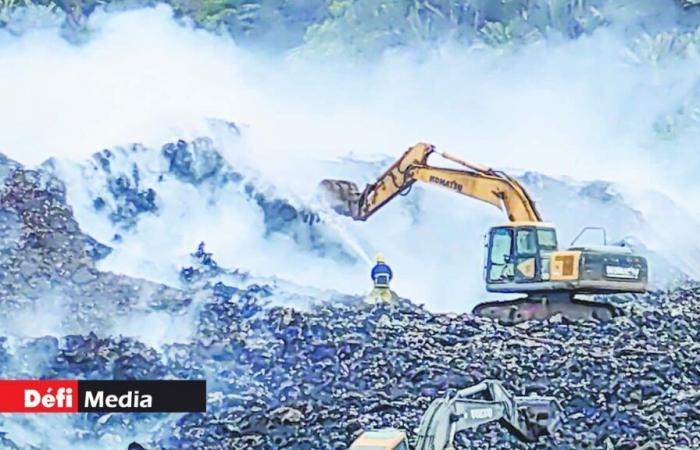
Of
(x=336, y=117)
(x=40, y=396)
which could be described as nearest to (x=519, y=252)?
(x=336, y=117)

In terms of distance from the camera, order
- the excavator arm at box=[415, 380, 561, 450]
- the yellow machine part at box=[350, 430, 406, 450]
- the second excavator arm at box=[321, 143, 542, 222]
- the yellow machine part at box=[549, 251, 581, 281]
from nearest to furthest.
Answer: the yellow machine part at box=[350, 430, 406, 450]
the excavator arm at box=[415, 380, 561, 450]
the yellow machine part at box=[549, 251, 581, 281]
the second excavator arm at box=[321, 143, 542, 222]

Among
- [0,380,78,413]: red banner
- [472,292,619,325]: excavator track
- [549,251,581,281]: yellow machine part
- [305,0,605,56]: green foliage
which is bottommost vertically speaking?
[0,380,78,413]: red banner

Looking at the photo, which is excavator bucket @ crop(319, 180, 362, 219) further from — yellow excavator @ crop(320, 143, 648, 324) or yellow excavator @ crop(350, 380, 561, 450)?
yellow excavator @ crop(350, 380, 561, 450)

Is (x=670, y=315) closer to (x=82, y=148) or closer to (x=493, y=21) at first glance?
(x=493, y=21)

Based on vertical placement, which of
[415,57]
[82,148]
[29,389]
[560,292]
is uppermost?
[415,57]

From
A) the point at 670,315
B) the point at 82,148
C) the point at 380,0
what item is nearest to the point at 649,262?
the point at 670,315

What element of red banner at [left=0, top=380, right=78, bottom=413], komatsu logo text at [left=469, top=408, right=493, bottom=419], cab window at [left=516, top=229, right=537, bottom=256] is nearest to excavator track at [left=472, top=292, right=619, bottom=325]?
cab window at [left=516, top=229, right=537, bottom=256]
